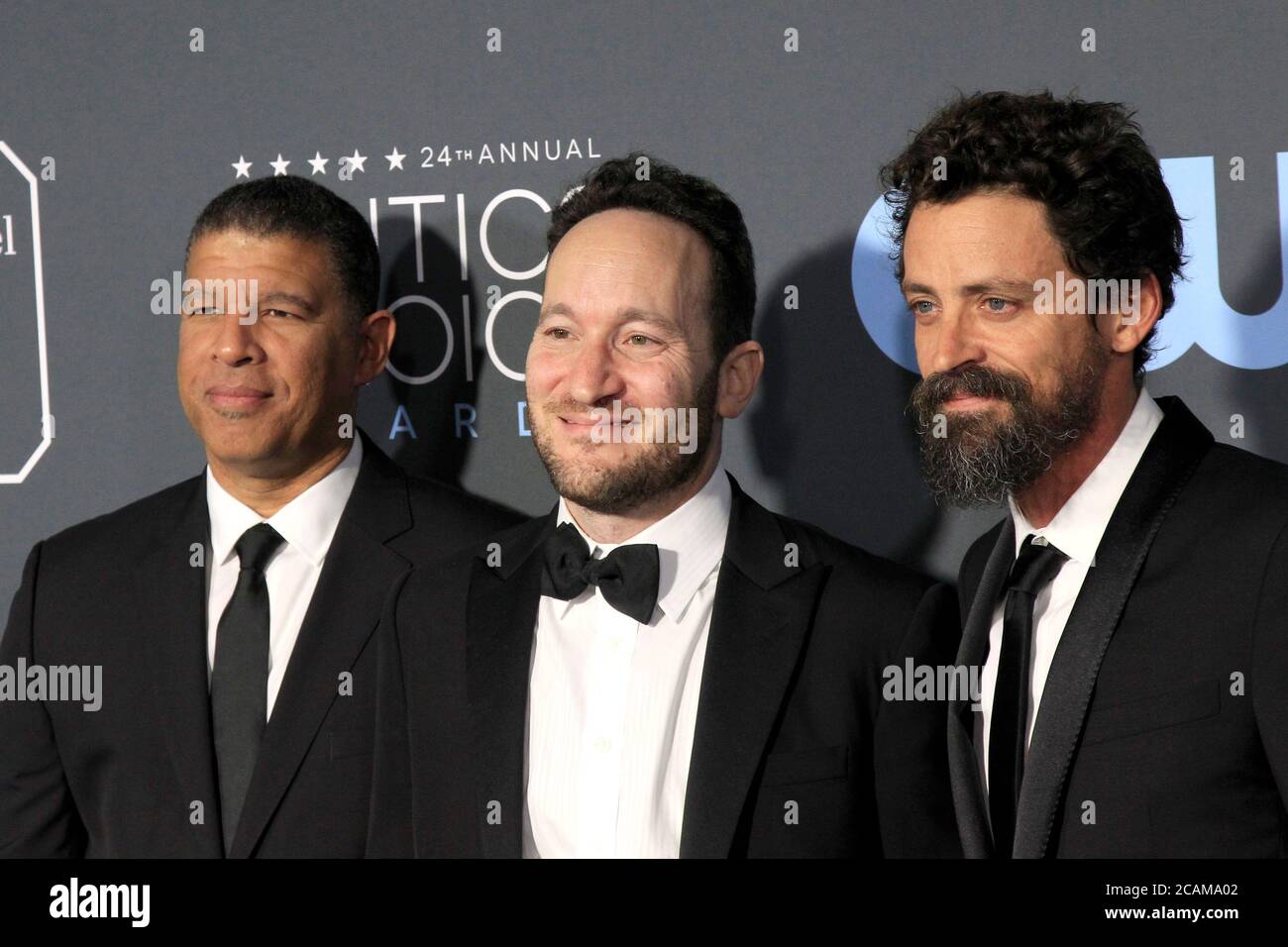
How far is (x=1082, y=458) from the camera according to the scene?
231 cm

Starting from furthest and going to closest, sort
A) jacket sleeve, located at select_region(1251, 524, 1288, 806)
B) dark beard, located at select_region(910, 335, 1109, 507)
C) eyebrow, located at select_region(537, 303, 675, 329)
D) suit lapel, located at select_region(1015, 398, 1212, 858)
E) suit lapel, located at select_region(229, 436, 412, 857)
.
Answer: suit lapel, located at select_region(229, 436, 412, 857), eyebrow, located at select_region(537, 303, 675, 329), dark beard, located at select_region(910, 335, 1109, 507), suit lapel, located at select_region(1015, 398, 1212, 858), jacket sleeve, located at select_region(1251, 524, 1288, 806)

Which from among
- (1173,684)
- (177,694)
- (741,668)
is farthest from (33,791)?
(1173,684)

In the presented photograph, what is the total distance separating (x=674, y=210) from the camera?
98.0 inches

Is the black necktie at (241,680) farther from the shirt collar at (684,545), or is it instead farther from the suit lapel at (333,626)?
the shirt collar at (684,545)

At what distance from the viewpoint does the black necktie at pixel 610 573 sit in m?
2.33

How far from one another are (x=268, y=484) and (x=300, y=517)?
0.30 feet

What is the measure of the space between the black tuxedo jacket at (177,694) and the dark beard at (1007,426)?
3.19 feet

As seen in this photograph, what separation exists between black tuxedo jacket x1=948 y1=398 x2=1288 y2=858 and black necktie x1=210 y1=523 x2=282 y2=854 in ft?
4.22

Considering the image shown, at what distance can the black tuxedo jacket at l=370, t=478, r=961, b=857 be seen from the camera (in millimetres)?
2277

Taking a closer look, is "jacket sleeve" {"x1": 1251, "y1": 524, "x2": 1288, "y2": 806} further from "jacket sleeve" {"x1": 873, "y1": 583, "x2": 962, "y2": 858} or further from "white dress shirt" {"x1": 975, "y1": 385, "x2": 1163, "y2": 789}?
"jacket sleeve" {"x1": 873, "y1": 583, "x2": 962, "y2": 858}

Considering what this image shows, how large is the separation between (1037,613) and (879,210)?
0.99m

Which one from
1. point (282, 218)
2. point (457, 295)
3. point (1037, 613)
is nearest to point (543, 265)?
point (457, 295)

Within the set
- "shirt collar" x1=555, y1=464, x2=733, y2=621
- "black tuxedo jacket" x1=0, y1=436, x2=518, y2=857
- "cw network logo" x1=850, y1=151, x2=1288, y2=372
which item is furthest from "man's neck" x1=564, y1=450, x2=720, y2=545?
"cw network logo" x1=850, y1=151, x2=1288, y2=372

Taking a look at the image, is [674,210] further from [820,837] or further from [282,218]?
[820,837]
